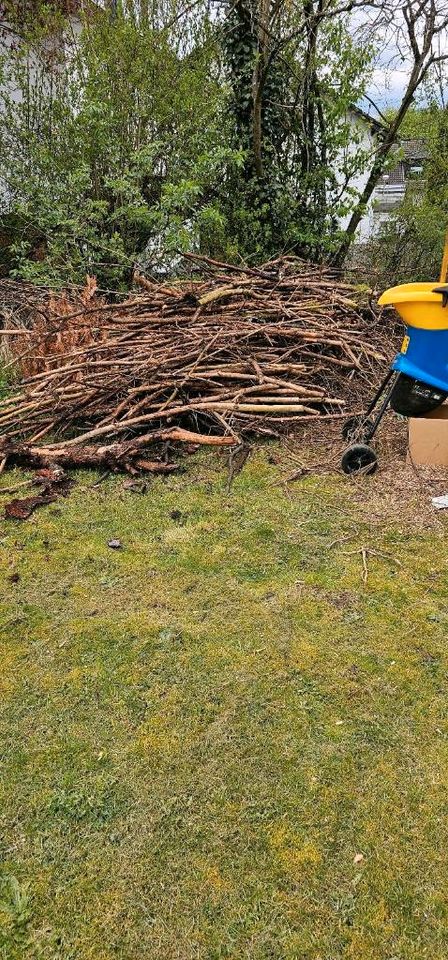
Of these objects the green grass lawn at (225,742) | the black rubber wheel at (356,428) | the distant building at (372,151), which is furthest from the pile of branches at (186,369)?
the distant building at (372,151)

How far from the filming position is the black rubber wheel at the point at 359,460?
4.19 meters

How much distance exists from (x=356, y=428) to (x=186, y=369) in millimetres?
1489

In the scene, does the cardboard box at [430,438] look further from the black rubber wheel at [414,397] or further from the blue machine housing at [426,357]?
the blue machine housing at [426,357]

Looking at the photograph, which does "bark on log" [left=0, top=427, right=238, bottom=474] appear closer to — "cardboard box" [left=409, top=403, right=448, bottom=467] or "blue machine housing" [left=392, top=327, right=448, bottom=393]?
"cardboard box" [left=409, top=403, right=448, bottom=467]

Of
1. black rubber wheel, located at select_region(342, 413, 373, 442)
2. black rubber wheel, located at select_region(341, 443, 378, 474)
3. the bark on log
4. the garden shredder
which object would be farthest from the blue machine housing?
the bark on log

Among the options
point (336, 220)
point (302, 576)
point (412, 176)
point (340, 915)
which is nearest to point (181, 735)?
point (340, 915)

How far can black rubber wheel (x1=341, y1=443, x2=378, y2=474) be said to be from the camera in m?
4.19

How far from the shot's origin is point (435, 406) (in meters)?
3.89

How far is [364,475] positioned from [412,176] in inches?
397

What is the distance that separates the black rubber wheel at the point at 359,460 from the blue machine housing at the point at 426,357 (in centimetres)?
63

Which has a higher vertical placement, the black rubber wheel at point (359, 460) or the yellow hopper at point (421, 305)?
the yellow hopper at point (421, 305)

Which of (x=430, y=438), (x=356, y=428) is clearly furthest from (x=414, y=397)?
(x=356, y=428)

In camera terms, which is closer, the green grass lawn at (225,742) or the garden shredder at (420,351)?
the green grass lawn at (225,742)

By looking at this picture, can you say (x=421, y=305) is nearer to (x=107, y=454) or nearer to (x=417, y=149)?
(x=107, y=454)
